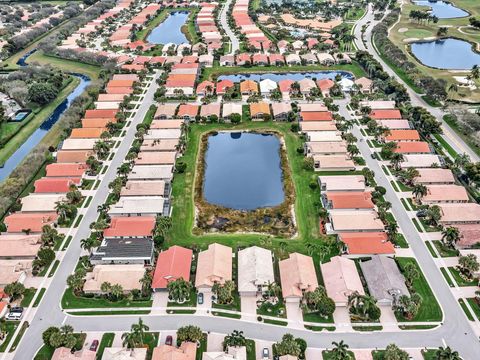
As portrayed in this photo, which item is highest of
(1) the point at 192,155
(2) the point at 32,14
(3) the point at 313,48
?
(2) the point at 32,14

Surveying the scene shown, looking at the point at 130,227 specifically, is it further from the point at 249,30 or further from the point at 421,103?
the point at 249,30

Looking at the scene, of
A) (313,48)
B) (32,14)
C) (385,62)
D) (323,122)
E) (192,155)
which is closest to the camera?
(192,155)

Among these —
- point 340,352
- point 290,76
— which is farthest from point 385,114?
point 340,352

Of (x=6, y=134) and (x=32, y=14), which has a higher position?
(x=32, y=14)

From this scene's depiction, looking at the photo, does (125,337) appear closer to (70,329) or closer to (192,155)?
(70,329)

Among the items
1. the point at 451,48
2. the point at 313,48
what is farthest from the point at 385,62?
the point at 451,48

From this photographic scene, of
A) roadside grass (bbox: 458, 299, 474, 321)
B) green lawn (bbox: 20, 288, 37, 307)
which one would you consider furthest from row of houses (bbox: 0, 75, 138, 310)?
roadside grass (bbox: 458, 299, 474, 321)
